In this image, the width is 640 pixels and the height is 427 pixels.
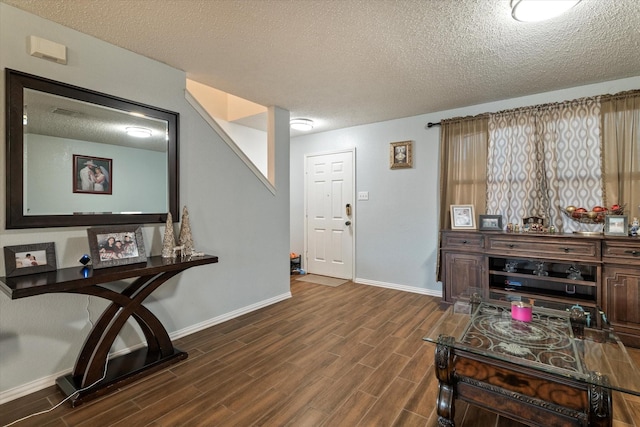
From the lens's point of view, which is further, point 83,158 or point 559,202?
point 559,202

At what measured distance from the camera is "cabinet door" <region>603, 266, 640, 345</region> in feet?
8.37

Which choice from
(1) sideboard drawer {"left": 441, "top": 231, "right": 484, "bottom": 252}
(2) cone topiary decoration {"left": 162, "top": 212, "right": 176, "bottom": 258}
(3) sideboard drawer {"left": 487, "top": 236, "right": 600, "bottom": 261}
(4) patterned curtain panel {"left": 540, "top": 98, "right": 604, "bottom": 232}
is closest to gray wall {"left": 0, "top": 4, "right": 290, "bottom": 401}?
(2) cone topiary decoration {"left": 162, "top": 212, "right": 176, "bottom": 258}

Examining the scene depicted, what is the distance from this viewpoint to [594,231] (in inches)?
120

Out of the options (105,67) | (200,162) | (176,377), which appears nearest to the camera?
(176,377)

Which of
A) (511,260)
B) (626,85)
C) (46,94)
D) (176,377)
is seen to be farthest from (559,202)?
(46,94)

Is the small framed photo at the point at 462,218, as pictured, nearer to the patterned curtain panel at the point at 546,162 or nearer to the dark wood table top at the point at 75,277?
the patterned curtain panel at the point at 546,162

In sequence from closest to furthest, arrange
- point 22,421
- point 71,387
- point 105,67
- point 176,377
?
point 22,421
point 71,387
point 176,377
point 105,67

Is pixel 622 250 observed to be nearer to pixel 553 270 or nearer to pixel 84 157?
pixel 553 270

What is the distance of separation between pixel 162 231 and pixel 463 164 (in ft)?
11.2

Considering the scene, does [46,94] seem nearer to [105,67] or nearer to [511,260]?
[105,67]

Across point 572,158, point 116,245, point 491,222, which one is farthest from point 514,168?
point 116,245

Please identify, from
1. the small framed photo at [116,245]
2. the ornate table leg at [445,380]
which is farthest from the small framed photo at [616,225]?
the small framed photo at [116,245]

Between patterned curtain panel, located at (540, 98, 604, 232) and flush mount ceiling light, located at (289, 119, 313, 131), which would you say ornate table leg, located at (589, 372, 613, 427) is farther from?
flush mount ceiling light, located at (289, 119, 313, 131)

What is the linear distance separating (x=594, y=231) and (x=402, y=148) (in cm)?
227
